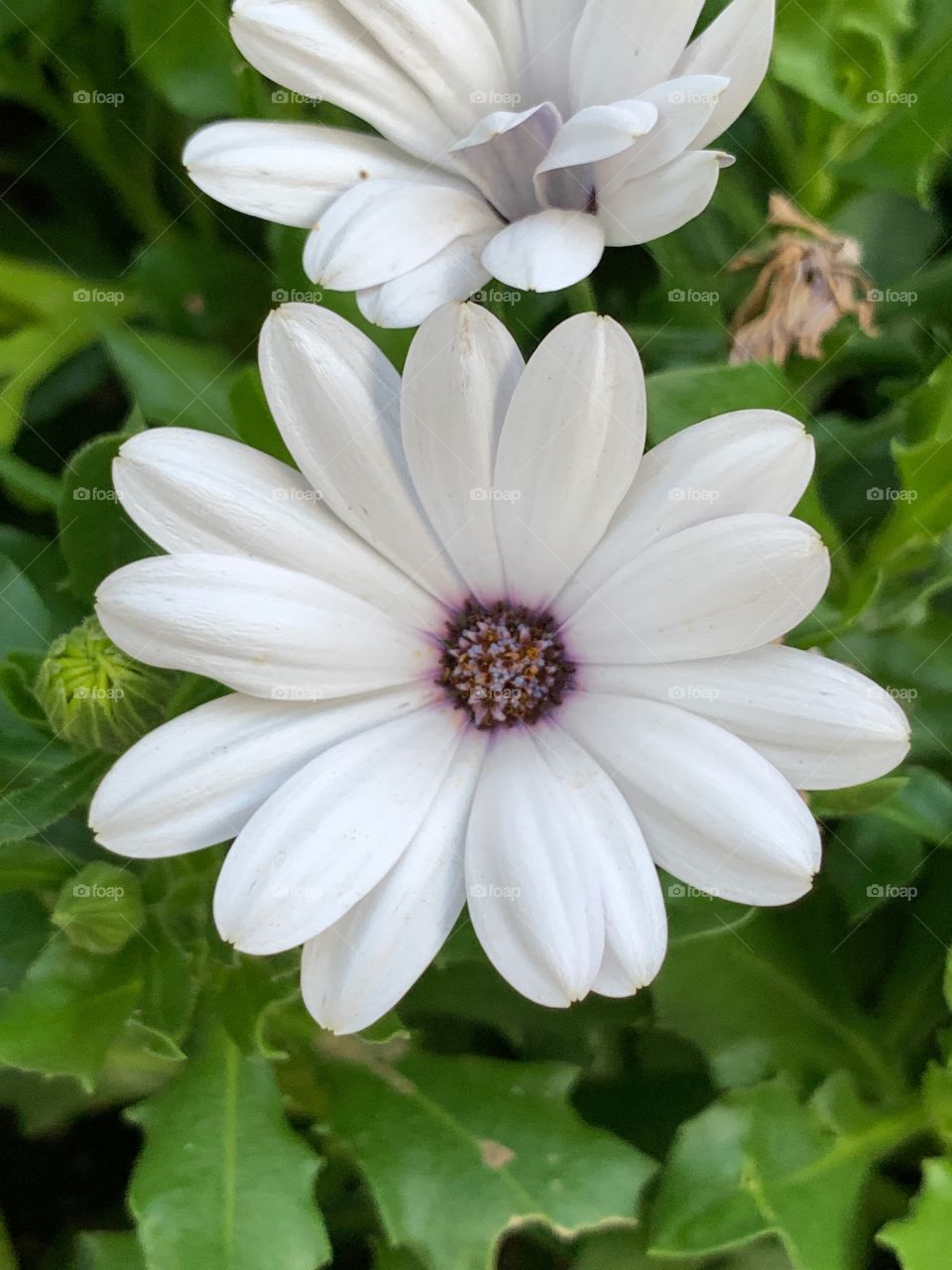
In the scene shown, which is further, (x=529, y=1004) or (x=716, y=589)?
(x=529, y=1004)

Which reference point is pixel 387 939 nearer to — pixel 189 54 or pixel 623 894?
pixel 623 894

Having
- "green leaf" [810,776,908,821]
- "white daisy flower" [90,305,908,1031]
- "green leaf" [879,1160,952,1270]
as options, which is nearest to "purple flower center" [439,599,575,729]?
"white daisy flower" [90,305,908,1031]

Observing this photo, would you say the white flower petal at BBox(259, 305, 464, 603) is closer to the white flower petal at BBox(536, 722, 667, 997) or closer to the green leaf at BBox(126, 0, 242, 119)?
the white flower petal at BBox(536, 722, 667, 997)

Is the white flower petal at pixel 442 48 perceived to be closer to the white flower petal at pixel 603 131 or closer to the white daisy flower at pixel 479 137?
the white daisy flower at pixel 479 137

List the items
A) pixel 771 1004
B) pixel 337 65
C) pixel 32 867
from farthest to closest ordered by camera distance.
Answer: pixel 771 1004, pixel 32 867, pixel 337 65

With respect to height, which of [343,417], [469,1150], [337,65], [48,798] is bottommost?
[469,1150]

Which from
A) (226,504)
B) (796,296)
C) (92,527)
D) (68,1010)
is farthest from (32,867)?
(796,296)

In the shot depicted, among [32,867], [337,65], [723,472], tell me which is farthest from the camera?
[32,867]

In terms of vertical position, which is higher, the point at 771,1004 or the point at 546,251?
the point at 546,251
